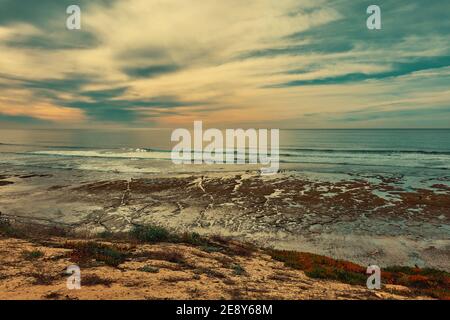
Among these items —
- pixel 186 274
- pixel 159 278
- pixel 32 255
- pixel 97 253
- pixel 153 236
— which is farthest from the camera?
pixel 153 236

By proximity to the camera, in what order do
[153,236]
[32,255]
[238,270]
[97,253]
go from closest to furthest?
[32,255]
[238,270]
[97,253]
[153,236]

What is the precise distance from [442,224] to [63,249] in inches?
861

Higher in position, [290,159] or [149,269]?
[290,159]

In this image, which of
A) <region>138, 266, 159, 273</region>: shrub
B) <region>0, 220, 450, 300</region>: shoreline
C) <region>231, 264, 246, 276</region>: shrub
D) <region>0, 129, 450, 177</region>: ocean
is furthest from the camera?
<region>0, 129, 450, 177</region>: ocean

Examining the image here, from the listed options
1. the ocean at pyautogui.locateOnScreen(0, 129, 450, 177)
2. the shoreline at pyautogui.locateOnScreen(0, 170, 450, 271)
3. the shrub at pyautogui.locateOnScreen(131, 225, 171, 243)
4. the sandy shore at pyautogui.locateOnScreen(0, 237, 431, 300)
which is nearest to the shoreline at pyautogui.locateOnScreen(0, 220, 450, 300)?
the sandy shore at pyautogui.locateOnScreen(0, 237, 431, 300)

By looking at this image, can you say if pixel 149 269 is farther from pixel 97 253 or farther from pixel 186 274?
pixel 97 253

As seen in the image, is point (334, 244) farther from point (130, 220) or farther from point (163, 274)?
point (130, 220)

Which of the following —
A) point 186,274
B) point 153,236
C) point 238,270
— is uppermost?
point 186,274

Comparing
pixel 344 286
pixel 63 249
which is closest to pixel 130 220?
pixel 63 249

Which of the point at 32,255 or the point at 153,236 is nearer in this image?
the point at 32,255

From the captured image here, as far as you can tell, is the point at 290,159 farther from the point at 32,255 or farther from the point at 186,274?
the point at 32,255

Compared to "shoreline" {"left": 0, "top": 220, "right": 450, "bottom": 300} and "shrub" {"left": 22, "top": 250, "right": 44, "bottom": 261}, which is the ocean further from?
"shrub" {"left": 22, "top": 250, "right": 44, "bottom": 261}

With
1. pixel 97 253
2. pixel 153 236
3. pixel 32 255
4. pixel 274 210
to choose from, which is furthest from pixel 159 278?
pixel 274 210

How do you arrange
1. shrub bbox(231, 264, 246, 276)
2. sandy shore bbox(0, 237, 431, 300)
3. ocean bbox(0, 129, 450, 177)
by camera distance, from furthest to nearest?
ocean bbox(0, 129, 450, 177)
shrub bbox(231, 264, 246, 276)
sandy shore bbox(0, 237, 431, 300)
